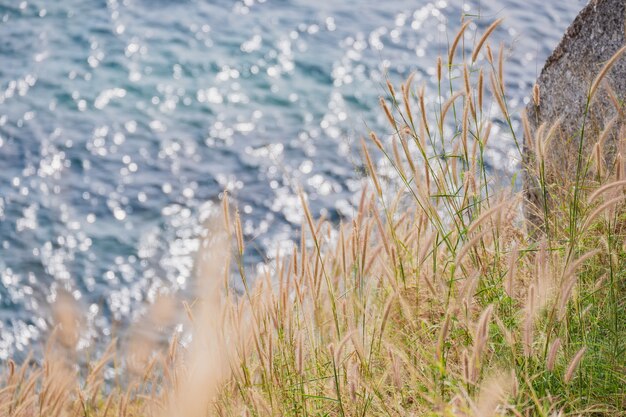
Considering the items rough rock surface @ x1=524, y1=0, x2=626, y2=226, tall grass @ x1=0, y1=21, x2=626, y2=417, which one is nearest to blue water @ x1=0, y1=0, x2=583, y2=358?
rough rock surface @ x1=524, y1=0, x2=626, y2=226

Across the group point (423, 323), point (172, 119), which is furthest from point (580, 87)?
point (172, 119)

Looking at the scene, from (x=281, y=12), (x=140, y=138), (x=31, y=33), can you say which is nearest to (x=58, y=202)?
(x=140, y=138)

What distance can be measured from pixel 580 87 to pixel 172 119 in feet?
13.4

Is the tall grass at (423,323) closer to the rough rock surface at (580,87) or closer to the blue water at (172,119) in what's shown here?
the rough rock surface at (580,87)

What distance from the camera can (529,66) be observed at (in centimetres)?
651

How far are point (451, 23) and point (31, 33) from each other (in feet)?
13.8

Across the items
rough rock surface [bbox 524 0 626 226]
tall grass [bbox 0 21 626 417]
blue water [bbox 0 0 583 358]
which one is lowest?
blue water [bbox 0 0 583 358]

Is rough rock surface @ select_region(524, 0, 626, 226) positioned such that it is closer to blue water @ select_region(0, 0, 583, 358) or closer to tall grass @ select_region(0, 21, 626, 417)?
tall grass @ select_region(0, 21, 626, 417)

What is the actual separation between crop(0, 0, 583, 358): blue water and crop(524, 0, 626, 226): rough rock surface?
1406 mm

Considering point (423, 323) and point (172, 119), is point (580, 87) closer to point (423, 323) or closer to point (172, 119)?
point (423, 323)

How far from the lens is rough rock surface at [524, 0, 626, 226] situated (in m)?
2.47

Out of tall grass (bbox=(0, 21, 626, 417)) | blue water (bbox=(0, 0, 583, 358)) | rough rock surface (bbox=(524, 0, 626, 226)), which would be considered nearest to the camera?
tall grass (bbox=(0, 21, 626, 417))

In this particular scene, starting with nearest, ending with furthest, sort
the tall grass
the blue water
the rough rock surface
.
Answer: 1. the tall grass
2. the rough rock surface
3. the blue water

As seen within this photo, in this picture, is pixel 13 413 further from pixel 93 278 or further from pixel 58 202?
pixel 58 202
